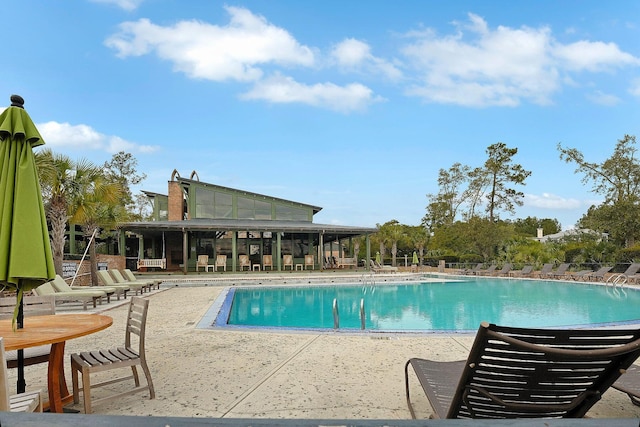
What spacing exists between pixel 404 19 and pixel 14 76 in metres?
14.0

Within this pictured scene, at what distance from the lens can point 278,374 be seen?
4199 millimetres

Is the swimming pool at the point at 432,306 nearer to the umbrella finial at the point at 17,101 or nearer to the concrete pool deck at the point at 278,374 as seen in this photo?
the concrete pool deck at the point at 278,374

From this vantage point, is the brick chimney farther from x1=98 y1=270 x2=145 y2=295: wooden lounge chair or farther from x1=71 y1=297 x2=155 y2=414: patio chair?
x1=71 y1=297 x2=155 y2=414: patio chair

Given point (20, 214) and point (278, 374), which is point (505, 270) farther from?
point (20, 214)

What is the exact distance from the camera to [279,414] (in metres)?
3.12

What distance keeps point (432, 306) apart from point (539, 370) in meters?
10.7

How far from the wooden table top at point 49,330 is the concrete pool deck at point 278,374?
68 cm

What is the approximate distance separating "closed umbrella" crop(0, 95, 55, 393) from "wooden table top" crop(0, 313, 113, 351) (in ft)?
0.66

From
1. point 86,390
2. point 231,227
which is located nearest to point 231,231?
point 231,227

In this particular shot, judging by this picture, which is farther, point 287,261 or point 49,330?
point 287,261

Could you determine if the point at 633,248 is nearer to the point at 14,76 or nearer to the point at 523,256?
the point at 523,256

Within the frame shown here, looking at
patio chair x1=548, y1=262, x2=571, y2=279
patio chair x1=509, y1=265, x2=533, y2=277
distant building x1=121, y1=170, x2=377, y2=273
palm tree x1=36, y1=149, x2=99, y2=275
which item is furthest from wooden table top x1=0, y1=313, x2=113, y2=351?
patio chair x1=509, y1=265, x2=533, y2=277

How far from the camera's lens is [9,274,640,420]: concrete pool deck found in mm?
3230

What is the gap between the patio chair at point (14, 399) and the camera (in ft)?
5.76
